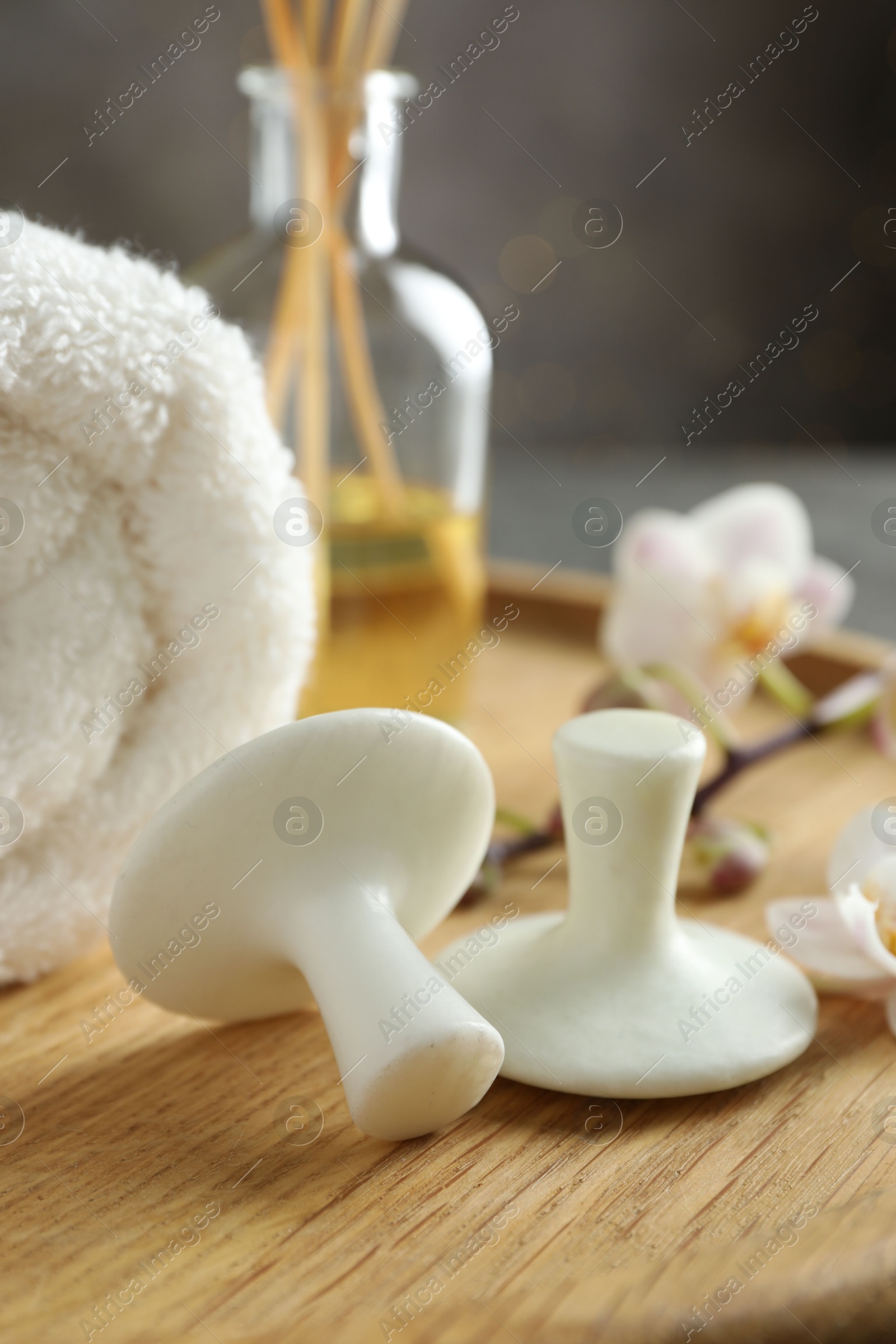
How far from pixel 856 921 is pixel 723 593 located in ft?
0.74

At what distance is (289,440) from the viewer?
542 millimetres

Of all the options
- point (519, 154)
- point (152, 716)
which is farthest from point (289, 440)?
point (519, 154)

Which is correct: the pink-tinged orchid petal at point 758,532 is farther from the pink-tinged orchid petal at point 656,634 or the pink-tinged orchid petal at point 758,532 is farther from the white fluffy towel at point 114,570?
the white fluffy towel at point 114,570

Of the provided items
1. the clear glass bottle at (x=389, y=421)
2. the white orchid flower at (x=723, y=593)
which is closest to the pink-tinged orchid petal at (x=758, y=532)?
the white orchid flower at (x=723, y=593)

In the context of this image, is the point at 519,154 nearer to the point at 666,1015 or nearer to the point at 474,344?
the point at 474,344

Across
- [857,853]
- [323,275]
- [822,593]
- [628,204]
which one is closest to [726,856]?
[857,853]

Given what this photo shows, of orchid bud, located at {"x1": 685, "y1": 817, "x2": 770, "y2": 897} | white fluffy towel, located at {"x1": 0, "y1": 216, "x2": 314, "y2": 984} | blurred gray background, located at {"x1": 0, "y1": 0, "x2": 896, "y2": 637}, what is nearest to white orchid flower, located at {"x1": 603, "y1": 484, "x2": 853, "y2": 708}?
orchid bud, located at {"x1": 685, "y1": 817, "x2": 770, "y2": 897}

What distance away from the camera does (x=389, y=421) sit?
1.78 ft

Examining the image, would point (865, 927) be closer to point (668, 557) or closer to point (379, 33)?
point (668, 557)

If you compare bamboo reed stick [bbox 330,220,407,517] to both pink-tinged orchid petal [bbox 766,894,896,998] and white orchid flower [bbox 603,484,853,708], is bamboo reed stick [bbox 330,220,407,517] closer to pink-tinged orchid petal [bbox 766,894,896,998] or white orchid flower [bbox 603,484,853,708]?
white orchid flower [bbox 603,484,853,708]

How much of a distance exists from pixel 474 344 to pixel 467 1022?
1.12ft

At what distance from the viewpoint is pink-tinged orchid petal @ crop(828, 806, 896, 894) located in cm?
37

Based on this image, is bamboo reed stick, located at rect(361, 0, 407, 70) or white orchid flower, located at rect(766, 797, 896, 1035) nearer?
white orchid flower, located at rect(766, 797, 896, 1035)

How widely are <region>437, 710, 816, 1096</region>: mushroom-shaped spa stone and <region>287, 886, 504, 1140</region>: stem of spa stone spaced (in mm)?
32
